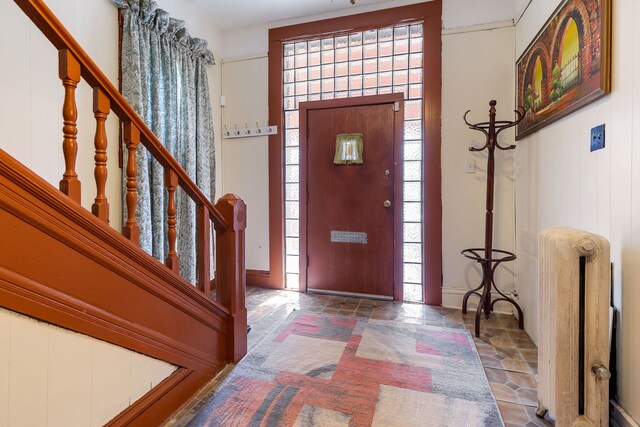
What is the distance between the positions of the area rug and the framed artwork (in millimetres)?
1586

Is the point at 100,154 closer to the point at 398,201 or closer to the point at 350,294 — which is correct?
the point at 398,201

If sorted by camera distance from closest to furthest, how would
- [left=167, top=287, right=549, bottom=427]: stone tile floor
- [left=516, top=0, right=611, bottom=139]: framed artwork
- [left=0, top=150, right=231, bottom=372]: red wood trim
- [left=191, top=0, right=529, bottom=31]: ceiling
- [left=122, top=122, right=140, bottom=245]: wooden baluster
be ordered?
[left=0, top=150, right=231, bottom=372]: red wood trim < [left=122, top=122, right=140, bottom=245]: wooden baluster < [left=516, top=0, right=611, bottom=139]: framed artwork < [left=167, top=287, right=549, bottom=427]: stone tile floor < [left=191, top=0, right=529, bottom=31]: ceiling

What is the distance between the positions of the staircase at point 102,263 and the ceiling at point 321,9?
7.50 ft

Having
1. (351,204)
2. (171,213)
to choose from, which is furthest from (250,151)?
(171,213)

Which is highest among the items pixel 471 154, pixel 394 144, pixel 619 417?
pixel 394 144

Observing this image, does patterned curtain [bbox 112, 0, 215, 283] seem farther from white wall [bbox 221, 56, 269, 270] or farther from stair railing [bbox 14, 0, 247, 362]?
stair railing [bbox 14, 0, 247, 362]

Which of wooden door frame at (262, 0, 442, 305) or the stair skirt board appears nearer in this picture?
the stair skirt board

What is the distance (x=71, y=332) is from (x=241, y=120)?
2.82 metres

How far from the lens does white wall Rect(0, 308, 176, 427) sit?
0.89m

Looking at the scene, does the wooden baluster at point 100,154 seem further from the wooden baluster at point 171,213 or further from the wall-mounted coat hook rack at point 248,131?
the wall-mounted coat hook rack at point 248,131

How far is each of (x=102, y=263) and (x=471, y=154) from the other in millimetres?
2788

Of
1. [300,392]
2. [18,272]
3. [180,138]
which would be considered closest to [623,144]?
[300,392]

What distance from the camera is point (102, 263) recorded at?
3.60ft

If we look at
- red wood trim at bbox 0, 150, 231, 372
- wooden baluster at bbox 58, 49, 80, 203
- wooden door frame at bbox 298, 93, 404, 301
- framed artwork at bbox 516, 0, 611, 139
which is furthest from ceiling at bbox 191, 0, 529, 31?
red wood trim at bbox 0, 150, 231, 372
